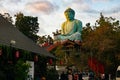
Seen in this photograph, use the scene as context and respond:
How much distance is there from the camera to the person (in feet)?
254

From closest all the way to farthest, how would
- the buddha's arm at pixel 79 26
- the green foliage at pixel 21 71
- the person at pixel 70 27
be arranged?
the green foliage at pixel 21 71, the buddha's arm at pixel 79 26, the person at pixel 70 27

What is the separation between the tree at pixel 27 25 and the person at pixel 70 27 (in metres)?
18.3

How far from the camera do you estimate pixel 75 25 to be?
256ft

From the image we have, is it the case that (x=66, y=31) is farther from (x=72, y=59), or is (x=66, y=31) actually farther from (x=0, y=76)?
(x=0, y=76)

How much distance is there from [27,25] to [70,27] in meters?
25.0

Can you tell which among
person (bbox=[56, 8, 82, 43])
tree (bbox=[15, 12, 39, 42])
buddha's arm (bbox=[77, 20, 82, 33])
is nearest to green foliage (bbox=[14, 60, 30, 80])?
tree (bbox=[15, 12, 39, 42])

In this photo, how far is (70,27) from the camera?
7900 cm

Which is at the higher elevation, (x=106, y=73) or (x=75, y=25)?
(x=75, y=25)

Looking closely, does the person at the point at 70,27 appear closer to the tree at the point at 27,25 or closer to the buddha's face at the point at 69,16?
the buddha's face at the point at 69,16

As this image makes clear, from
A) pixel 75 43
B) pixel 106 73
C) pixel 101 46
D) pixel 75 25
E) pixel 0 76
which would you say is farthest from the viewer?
pixel 75 25

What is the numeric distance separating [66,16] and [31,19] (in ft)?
71.5

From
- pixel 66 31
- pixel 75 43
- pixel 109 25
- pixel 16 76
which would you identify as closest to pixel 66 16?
pixel 66 31

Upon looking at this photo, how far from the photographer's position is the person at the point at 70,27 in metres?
77.4

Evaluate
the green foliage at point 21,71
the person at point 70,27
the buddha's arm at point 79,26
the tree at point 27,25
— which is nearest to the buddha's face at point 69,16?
the person at point 70,27
